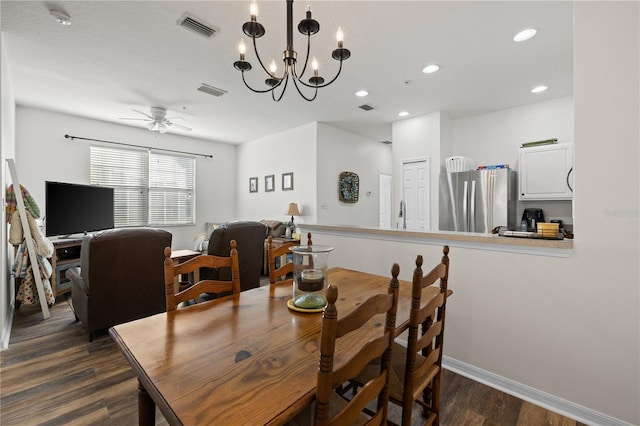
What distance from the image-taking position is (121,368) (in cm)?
220

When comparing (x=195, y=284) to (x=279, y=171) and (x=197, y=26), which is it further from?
(x=279, y=171)

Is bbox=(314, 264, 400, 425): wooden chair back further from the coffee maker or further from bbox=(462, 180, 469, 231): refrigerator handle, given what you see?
the coffee maker

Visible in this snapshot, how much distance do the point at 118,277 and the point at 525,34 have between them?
4.30 meters

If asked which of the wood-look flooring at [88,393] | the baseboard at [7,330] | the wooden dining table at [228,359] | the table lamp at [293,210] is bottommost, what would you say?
the wood-look flooring at [88,393]

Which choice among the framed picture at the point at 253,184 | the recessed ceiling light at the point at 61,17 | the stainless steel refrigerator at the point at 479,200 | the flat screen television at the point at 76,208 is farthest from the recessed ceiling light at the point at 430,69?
the flat screen television at the point at 76,208

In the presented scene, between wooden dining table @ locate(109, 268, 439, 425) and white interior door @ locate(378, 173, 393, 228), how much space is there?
5.45m

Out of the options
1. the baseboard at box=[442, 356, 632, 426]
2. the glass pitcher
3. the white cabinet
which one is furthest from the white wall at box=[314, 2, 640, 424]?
the white cabinet

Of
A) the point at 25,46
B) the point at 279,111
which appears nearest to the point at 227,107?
the point at 279,111

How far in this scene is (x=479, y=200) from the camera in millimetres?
4012

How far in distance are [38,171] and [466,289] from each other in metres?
6.31

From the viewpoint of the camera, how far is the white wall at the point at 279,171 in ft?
17.3

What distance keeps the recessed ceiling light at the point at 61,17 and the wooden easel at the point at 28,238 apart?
1.63 m

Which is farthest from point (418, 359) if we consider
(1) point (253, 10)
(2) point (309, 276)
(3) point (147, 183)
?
(3) point (147, 183)

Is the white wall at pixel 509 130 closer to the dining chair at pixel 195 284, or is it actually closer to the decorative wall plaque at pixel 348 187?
the decorative wall plaque at pixel 348 187
